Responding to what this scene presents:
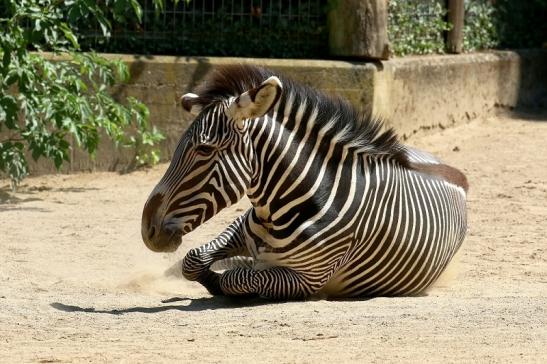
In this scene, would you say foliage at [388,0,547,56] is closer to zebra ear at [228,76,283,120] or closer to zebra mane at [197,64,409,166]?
zebra mane at [197,64,409,166]

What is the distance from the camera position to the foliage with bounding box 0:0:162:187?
29.8 ft

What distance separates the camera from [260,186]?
6285mm

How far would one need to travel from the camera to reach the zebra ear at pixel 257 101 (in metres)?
5.99

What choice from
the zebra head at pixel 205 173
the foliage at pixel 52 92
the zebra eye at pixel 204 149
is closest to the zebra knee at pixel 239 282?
the zebra head at pixel 205 173

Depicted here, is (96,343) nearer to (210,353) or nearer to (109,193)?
(210,353)

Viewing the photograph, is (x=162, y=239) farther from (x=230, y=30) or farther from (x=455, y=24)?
(x=455, y=24)

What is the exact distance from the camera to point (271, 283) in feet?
20.6

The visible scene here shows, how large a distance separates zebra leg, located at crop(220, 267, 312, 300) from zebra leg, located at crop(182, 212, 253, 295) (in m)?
0.28

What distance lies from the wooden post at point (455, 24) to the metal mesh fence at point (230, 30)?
2.54m

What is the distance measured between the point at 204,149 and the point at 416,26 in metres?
7.55

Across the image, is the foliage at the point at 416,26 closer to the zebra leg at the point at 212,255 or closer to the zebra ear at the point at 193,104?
the zebra leg at the point at 212,255

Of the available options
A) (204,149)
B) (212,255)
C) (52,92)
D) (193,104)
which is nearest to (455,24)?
(52,92)

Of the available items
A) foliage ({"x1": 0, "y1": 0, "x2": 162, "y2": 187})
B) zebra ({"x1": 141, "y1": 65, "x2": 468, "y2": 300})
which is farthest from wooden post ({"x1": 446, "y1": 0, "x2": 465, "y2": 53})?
zebra ({"x1": 141, "y1": 65, "x2": 468, "y2": 300})

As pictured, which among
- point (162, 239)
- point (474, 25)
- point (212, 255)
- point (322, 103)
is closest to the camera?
point (162, 239)
